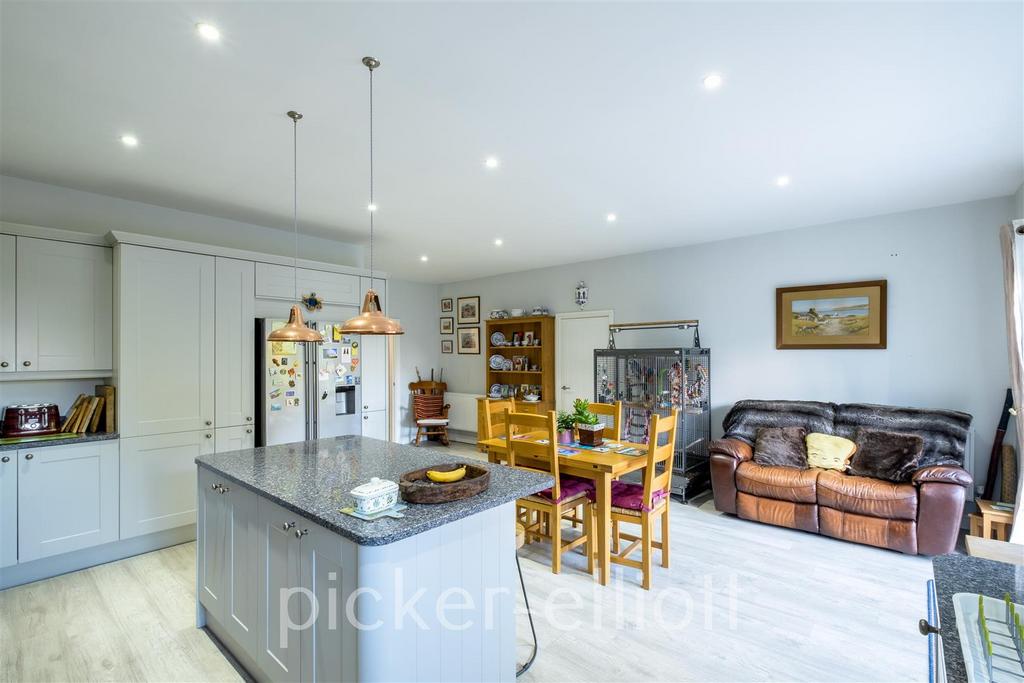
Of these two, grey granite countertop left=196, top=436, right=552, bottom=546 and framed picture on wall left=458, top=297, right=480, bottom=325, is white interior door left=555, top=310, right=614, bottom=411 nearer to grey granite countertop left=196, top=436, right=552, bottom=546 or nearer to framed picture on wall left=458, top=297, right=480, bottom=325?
framed picture on wall left=458, top=297, right=480, bottom=325

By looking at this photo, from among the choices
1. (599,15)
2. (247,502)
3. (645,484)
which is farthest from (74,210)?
(645,484)

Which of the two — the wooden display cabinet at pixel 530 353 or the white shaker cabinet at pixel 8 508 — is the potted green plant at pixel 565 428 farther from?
the white shaker cabinet at pixel 8 508

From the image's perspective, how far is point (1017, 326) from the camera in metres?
3.14

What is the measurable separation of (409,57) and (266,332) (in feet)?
9.31

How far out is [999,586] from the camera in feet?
4.01

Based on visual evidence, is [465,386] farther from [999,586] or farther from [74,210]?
[999,586]

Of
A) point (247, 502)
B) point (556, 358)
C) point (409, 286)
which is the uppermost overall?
point (409, 286)

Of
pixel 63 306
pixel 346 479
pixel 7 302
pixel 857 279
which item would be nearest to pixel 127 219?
pixel 63 306

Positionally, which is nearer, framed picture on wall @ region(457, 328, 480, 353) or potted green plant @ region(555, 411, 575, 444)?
potted green plant @ region(555, 411, 575, 444)

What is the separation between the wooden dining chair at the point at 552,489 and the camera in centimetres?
307

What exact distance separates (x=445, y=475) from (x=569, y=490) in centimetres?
149

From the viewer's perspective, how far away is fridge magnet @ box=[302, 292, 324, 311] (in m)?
4.31

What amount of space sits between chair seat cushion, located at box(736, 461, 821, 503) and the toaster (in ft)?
17.0

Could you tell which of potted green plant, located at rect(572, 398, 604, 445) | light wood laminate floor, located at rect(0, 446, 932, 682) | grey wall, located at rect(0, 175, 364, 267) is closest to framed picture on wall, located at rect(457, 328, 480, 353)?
grey wall, located at rect(0, 175, 364, 267)
